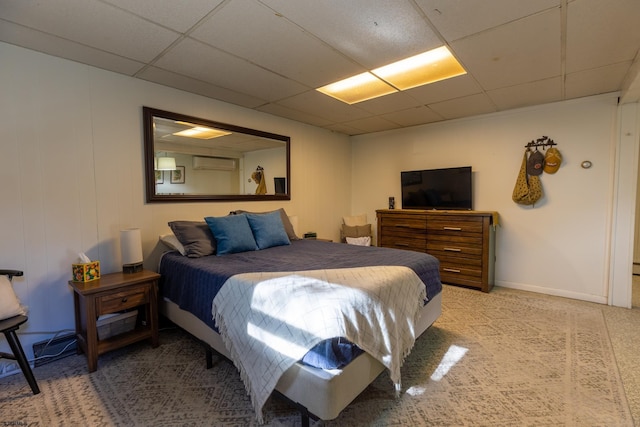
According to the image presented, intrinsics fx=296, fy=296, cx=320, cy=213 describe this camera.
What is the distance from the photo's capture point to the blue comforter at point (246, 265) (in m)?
2.16

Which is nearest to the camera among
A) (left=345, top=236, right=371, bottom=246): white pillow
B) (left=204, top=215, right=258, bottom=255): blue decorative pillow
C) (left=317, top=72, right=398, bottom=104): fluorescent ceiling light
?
(left=204, top=215, right=258, bottom=255): blue decorative pillow

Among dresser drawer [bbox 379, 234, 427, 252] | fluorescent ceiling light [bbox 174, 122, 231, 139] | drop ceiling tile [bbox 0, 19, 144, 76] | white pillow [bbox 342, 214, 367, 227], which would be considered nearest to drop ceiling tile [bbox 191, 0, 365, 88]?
drop ceiling tile [bbox 0, 19, 144, 76]

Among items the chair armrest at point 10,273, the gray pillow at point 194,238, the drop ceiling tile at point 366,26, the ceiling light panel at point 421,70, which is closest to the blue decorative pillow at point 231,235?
the gray pillow at point 194,238

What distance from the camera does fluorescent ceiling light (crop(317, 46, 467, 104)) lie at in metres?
2.68

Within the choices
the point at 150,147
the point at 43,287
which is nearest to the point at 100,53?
the point at 150,147

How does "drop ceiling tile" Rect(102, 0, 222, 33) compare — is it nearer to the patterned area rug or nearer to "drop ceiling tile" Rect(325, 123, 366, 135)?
the patterned area rug

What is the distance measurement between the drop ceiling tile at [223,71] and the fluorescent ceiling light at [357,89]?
1.42ft

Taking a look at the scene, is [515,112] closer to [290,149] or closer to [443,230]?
[443,230]

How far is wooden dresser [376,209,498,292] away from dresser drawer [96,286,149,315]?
3.32m

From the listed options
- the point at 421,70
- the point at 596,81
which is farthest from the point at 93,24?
the point at 596,81

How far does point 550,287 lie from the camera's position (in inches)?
146

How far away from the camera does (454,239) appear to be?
3.95 m

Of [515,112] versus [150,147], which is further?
[515,112]

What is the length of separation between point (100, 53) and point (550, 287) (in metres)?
5.28
